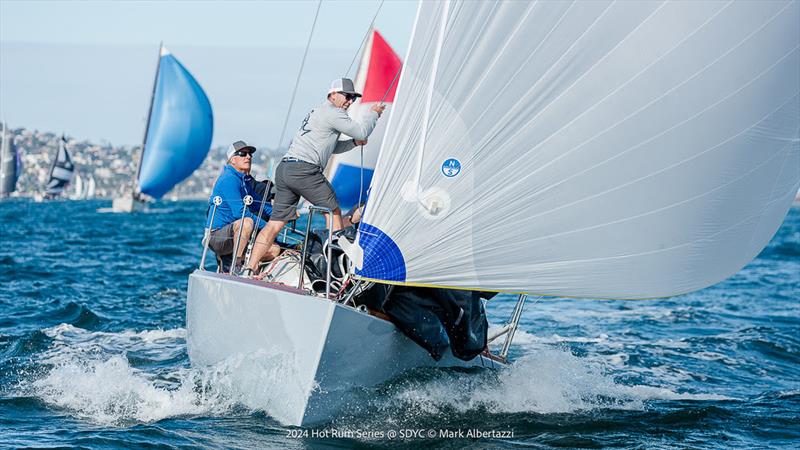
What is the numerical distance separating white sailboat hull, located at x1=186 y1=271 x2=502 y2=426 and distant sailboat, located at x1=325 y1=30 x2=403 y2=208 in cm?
633

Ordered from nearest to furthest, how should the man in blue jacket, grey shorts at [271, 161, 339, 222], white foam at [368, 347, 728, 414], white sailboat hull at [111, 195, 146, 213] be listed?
white foam at [368, 347, 728, 414] → grey shorts at [271, 161, 339, 222] → the man in blue jacket → white sailboat hull at [111, 195, 146, 213]

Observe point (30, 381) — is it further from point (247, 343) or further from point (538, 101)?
point (538, 101)

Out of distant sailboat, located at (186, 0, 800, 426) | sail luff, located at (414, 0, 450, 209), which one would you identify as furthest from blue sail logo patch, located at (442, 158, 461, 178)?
sail luff, located at (414, 0, 450, 209)

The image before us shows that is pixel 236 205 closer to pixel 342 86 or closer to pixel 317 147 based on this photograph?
pixel 317 147

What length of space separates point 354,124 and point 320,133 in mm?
267

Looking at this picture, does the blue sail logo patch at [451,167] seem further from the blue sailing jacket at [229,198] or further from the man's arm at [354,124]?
the blue sailing jacket at [229,198]

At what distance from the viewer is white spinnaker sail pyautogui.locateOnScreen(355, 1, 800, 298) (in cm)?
526

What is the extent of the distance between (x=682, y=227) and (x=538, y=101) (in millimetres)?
1152

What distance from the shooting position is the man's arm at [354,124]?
19.9 ft

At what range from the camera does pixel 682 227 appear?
5.64m

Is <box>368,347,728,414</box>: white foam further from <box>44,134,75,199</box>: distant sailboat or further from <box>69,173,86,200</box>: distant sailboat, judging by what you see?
<box>69,173,86,200</box>: distant sailboat

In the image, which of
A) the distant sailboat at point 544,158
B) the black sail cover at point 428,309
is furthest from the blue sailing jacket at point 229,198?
the distant sailboat at point 544,158

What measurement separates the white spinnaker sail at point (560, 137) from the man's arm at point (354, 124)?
0.69 meters

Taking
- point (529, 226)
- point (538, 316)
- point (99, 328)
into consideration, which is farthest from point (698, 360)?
point (99, 328)
